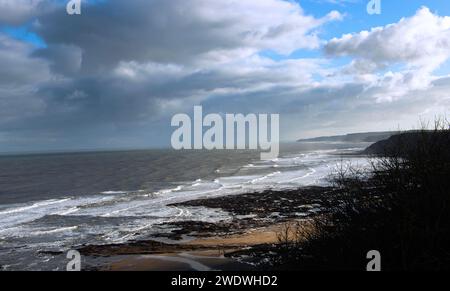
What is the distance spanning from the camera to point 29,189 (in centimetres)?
5097

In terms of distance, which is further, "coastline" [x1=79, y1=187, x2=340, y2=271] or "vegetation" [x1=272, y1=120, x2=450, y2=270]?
"coastline" [x1=79, y1=187, x2=340, y2=271]

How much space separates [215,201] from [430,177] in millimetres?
24619

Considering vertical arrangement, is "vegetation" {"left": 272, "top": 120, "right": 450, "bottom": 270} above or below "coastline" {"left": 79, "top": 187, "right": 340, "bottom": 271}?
above

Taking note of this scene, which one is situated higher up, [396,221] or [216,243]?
[396,221]

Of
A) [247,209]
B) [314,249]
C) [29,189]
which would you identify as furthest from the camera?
[29,189]

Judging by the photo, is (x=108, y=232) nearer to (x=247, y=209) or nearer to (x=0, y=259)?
(x=0, y=259)

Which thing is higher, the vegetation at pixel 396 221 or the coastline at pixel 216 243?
the vegetation at pixel 396 221

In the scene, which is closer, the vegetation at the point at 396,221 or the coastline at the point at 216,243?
the vegetation at the point at 396,221

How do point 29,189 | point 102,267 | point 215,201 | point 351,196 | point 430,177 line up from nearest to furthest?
point 430,177 → point 351,196 → point 102,267 → point 215,201 → point 29,189

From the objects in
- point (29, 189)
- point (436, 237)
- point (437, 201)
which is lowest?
point (29, 189)

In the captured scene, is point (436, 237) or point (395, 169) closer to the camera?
point (436, 237)

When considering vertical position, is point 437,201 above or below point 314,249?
above

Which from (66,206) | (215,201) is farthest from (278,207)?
(66,206)

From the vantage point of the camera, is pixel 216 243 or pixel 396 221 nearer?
pixel 396 221
